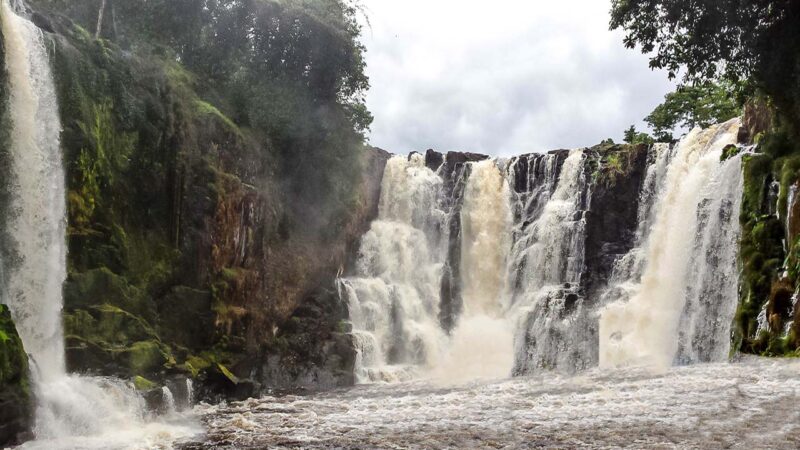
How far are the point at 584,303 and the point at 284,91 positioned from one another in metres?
14.9

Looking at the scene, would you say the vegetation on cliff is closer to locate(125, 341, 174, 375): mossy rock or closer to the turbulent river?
the turbulent river

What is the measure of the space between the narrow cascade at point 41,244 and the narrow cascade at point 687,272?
15.8 metres

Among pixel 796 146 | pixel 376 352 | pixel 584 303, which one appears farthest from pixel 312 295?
pixel 796 146

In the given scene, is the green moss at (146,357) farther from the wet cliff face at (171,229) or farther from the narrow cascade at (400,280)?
the narrow cascade at (400,280)

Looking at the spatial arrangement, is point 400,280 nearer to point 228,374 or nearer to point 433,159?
point 433,159

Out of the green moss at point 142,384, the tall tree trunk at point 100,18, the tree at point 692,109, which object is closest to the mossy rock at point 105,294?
the green moss at point 142,384

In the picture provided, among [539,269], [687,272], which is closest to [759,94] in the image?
[687,272]

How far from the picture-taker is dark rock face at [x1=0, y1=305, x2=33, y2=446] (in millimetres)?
14312

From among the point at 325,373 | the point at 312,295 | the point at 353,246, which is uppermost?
the point at 353,246

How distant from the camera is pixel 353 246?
33188 millimetres

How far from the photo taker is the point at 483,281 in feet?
111

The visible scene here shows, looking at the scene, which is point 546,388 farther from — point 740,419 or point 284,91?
point 284,91

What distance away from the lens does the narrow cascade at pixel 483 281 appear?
29.9m

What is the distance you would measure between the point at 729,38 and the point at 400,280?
1741 cm
